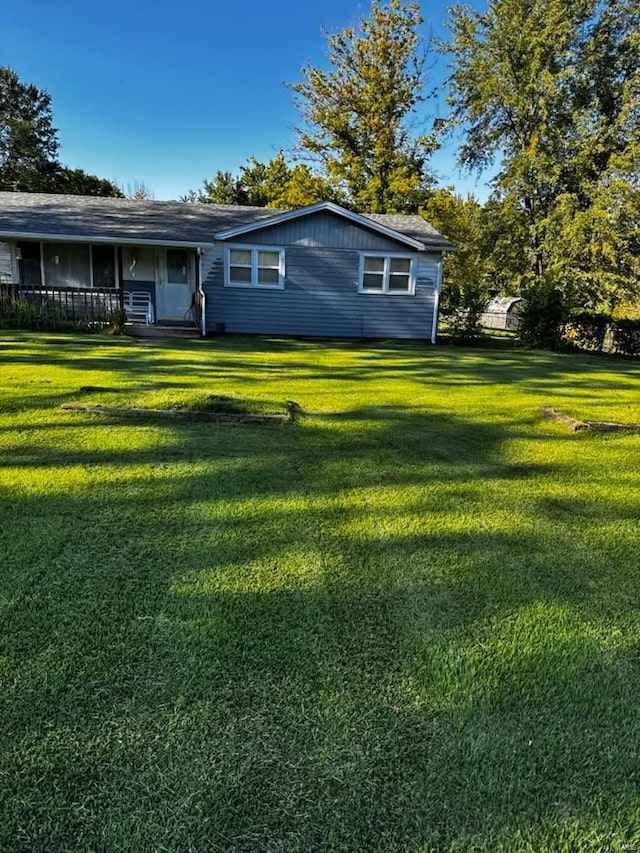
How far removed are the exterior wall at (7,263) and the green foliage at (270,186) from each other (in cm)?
1378

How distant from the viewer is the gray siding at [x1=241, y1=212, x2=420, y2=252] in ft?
45.3

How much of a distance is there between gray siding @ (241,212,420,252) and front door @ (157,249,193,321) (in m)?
2.30

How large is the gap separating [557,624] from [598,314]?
16.2 m

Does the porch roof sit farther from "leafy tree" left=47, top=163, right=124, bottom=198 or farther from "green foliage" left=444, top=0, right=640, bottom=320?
"leafy tree" left=47, top=163, right=124, bottom=198

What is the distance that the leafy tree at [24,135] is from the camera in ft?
104

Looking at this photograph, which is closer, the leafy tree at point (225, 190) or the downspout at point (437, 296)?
the downspout at point (437, 296)

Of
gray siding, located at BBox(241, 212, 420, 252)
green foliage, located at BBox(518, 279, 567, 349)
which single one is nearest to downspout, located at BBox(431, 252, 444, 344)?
gray siding, located at BBox(241, 212, 420, 252)

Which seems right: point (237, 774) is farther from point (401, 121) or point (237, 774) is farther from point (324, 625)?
point (401, 121)

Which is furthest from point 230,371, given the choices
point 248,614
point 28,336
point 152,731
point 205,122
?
point 205,122

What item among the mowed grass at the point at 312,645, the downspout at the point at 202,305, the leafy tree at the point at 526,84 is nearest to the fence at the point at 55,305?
the downspout at the point at 202,305

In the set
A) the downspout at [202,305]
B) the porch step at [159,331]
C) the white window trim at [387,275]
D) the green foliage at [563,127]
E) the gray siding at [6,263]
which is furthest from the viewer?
the green foliage at [563,127]

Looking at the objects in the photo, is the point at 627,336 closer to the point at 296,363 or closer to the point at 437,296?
the point at 437,296

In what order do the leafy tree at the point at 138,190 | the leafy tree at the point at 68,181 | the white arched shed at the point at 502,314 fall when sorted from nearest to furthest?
1. the white arched shed at the point at 502,314
2. the leafy tree at the point at 68,181
3. the leafy tree at the point at 138,190

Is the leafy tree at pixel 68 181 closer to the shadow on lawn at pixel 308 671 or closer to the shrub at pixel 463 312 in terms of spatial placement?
the shrub at pixel 463 312
